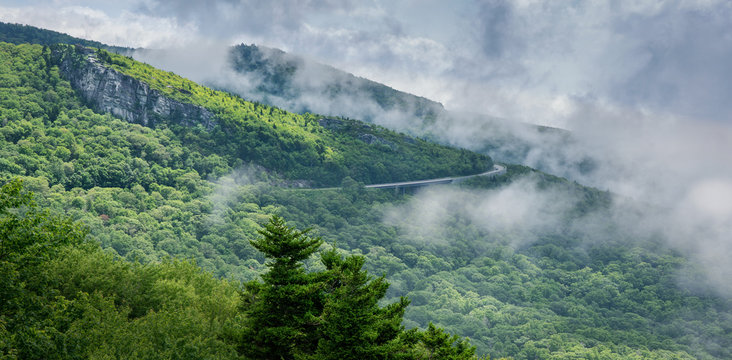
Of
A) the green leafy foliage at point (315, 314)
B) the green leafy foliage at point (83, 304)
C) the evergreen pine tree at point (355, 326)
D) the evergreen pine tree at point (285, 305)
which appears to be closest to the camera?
the green leafy foliage at point (83, 304)

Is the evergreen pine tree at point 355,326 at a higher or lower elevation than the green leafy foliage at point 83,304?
higher

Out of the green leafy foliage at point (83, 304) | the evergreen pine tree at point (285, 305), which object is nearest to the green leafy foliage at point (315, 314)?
the evergreen pine tree at point (285, 305)

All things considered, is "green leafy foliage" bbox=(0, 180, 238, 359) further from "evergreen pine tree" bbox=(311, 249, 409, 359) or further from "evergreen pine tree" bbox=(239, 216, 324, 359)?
"evergreen pine tree" bbox=(311, 249, 409, 359)

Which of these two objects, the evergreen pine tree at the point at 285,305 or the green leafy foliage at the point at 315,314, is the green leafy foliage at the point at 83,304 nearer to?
the evergreen pine tree at the point at 285,305

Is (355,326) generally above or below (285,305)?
above

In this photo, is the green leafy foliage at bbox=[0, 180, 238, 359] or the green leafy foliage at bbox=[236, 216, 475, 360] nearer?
the green leafy foliage at bbox=[0, 180, 238, 359]

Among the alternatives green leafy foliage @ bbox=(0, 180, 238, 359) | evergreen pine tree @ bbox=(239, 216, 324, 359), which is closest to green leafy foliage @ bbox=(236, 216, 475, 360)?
evergreen pine tree @ bbox=(239, 216, 324, 359)

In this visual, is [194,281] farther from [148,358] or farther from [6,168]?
[6,168]

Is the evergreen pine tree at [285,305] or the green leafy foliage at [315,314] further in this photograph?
the evergreen pine tree at [285,305]

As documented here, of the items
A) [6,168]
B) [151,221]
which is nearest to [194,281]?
[151,221]

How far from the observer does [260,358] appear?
44.2 m

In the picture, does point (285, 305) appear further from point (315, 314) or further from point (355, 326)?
point (355, 326)

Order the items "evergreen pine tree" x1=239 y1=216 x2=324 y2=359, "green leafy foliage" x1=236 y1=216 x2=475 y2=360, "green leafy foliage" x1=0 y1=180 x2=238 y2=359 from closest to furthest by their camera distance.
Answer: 1. "green leafy foliage" x1=0 y1=180 x2=238 y2=359
2. "green leafy foliage" x1=236 y1=216 x2=475 y2=360
3. "evergreen pine tree" x1=239 y1=216 x2=324 y2=359

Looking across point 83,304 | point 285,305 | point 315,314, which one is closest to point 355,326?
point 315,314
